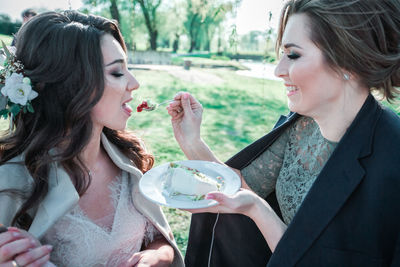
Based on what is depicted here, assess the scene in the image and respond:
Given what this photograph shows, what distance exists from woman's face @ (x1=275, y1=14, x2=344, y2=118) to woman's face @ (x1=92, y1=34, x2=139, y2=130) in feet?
3.38

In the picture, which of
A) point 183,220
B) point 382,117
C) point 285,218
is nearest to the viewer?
point 382,117

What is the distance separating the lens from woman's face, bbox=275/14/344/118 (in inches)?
71.2

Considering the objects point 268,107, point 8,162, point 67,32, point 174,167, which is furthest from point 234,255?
point 268,107

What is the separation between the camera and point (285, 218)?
2.26 m

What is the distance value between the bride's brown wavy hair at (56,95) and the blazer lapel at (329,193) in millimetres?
1309

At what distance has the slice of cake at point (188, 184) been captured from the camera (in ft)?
6.19

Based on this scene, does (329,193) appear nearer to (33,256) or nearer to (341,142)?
(341,142)

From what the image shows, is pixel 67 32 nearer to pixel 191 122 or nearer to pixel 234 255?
pixel 191 122

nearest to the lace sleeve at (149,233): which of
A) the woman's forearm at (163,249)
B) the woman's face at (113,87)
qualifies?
the woman's forearm at (163,249)

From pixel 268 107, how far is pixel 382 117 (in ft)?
36.6

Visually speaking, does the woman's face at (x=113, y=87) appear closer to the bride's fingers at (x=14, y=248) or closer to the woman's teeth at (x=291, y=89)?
the bride's fingers at (x=14, y=248)

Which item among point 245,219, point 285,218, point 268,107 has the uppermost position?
point 285,218

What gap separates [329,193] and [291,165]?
628 millimetres

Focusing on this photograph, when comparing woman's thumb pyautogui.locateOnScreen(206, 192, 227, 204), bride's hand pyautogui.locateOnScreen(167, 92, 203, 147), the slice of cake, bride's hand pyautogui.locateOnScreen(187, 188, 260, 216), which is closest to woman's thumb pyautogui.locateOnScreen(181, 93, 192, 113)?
bride's hand pyautogui.locateOnScreen(167, 92, 203, 147)
